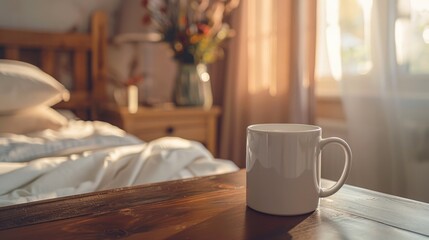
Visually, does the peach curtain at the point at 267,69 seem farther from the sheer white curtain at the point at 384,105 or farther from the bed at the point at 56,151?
the bed at the point at 56,151

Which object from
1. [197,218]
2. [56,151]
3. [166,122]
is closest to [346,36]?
[166,122]

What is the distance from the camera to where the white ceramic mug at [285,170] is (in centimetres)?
55

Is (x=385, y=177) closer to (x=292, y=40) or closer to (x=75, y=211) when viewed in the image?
(x=292, y=40)

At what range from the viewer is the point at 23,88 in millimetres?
1321

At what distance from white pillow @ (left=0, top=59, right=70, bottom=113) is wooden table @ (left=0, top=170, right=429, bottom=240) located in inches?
31.7

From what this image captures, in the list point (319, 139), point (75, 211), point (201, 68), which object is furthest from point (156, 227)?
point (201, 68)

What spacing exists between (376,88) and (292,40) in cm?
45

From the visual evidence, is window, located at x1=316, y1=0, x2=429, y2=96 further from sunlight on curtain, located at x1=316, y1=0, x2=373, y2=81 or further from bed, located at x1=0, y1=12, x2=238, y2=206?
bed, located at x1=0, y1=12, x2=238, y2=206

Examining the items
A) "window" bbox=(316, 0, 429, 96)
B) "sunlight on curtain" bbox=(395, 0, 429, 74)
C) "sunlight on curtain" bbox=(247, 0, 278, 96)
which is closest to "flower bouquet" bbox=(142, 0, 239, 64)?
"sunlight on curtain" bbox=(247, 0, 278, 96)

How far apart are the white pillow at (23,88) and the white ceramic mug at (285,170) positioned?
100cm

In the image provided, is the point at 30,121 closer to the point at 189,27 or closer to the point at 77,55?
the point at 77,55

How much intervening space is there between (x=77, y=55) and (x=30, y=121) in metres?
0.81

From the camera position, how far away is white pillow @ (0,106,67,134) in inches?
50.8

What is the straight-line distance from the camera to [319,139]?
0.57 meters
